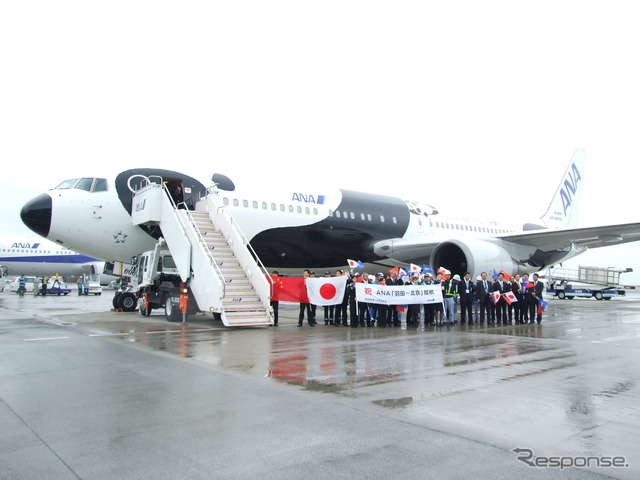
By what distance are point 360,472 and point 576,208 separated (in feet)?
91.8

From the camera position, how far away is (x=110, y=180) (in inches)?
546

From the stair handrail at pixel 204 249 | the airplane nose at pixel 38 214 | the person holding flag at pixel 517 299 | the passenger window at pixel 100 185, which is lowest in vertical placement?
the person holding flag at pixel 517 299

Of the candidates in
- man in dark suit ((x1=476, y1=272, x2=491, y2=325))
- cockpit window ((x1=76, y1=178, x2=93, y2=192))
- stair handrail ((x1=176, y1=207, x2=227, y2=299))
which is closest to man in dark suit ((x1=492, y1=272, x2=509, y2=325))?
man in dark suit ((x1=476, y1=272, x2=491, y2=325))

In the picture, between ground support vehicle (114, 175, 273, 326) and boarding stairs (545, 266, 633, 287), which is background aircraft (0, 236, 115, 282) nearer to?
ground support vehicle (114, 175, 273, 326)

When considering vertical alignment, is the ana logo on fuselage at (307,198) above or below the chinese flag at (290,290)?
above

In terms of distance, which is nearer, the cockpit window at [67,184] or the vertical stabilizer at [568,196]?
the cockpit window at [67,184]

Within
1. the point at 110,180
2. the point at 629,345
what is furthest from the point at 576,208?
the point at 110,180

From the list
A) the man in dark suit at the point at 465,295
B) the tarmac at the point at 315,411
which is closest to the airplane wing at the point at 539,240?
the man in dark suit at the point at 465,295

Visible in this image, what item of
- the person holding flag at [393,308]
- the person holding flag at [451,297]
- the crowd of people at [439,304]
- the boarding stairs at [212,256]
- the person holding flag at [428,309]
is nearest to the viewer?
the boarding stairs at [212,256]

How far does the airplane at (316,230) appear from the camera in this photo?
1349 centimetres

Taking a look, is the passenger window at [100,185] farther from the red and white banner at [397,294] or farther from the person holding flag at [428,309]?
the person holding flag at [428,309]

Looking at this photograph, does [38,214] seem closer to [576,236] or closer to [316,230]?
[316,230]

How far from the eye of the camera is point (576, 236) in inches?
672

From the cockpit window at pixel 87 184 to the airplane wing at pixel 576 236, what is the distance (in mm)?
13017
